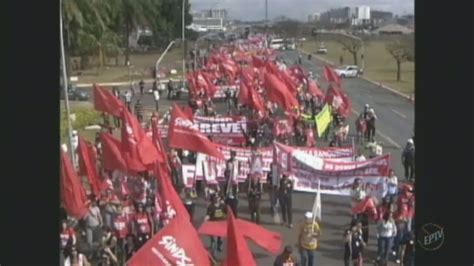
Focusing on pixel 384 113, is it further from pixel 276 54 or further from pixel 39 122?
pixel 39 122

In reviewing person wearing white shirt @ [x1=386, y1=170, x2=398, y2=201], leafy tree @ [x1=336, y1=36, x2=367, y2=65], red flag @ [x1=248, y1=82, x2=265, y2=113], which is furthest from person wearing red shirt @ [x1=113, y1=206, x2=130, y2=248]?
red flag @ [x1=248, y1=82, x2=265, y2=113]

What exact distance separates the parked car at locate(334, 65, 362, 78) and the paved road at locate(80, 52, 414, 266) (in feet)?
0.74

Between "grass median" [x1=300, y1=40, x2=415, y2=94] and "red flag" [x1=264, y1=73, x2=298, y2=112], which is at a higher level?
"grass median" [x1=300, y1=40, x2=415, y2=94]

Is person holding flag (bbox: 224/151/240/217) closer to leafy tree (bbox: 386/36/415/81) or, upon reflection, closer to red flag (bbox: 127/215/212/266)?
leafy tree (bbox: 386/36/415/81)

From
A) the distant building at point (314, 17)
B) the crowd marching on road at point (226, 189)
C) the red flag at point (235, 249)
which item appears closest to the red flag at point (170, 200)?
the crowd marching on road at point (226, 189)

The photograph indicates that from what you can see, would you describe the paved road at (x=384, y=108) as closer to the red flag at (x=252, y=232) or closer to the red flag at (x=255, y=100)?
the red flag at (x=255, y=100)

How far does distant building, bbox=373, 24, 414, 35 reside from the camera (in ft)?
37.7

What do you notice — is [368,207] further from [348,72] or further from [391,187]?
[348,72]

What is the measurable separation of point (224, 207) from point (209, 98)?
937 cm

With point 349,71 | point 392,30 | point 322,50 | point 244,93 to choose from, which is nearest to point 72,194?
point 392,30

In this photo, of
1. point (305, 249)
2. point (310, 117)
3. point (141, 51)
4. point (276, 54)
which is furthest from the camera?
point (276, 54)

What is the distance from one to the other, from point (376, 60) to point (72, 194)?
7.13 meters
